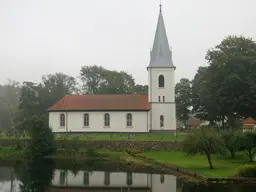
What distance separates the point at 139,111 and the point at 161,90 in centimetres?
482

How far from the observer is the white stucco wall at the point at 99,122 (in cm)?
5819

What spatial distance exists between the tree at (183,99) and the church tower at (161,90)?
60.5ft

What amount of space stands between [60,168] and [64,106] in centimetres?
2689

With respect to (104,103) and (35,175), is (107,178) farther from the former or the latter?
(104,103)

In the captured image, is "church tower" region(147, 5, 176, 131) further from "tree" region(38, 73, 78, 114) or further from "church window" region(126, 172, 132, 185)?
"church window" region(126, 172, 132, 185)

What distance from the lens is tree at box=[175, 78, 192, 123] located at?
7689 cm

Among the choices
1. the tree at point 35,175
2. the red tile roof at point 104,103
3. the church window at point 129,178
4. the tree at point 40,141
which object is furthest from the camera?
the red tile roof at point 104,103

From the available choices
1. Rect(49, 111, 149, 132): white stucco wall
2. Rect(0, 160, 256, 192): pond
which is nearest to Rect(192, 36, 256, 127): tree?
Rect(49, 111, 149, 132): white stucco wall

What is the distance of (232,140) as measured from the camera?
35688mm

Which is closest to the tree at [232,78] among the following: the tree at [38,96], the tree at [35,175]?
the tree at [35,175]

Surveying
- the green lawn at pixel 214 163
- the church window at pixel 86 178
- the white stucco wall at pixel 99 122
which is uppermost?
the white stucco wall at pixel 99 122

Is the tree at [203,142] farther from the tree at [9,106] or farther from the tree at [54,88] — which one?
the tree at [9,106]

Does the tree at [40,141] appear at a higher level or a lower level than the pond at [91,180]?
higher

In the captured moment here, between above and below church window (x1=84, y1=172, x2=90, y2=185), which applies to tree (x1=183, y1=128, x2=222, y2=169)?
above
